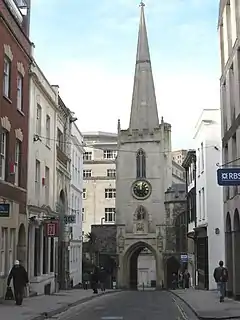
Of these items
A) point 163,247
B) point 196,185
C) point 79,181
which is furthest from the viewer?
point 163,247

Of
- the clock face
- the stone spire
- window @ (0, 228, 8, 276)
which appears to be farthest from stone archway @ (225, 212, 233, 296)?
the stone spire

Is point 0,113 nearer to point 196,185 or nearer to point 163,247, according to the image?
point 196,185

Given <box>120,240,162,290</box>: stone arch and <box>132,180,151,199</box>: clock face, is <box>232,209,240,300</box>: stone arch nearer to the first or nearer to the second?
<box>120,240,162,290</box>: stone arch

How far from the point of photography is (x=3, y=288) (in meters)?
22.9

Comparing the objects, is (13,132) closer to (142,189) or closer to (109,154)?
(142,189)

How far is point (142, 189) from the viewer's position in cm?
8056

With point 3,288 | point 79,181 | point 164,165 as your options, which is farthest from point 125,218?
point 3,288

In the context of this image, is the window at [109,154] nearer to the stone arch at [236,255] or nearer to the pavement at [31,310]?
the stone arch at [236,255]

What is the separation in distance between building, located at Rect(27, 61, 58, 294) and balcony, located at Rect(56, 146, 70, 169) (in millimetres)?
2070

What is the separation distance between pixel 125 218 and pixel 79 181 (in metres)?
29.6

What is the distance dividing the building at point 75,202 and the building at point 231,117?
53.7 feet

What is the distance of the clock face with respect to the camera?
80250 millimetres

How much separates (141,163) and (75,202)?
3290cm

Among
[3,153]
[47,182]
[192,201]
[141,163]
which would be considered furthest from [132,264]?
[3,153]
